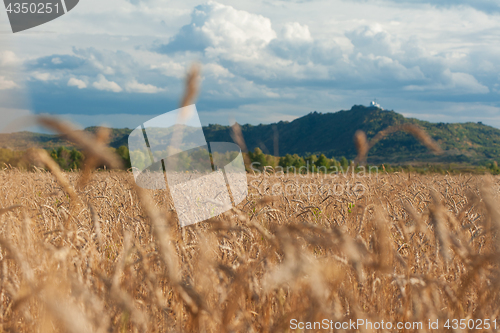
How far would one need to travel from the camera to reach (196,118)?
315 cm

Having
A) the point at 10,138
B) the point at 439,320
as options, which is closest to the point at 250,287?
the point at 439,320

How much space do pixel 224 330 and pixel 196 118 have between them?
219 cm

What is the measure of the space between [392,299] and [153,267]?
5.61 feet

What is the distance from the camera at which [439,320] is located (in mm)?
1645

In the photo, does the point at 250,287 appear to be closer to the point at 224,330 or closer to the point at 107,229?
the point at 224,330

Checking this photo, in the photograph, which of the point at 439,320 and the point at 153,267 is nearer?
the point at 439,320

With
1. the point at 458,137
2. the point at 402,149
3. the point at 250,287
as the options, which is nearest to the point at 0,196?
the point at 250,287

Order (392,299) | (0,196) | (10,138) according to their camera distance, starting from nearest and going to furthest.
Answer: (10,138), (392,299), (0,196)

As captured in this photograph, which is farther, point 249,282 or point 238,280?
point 249,282

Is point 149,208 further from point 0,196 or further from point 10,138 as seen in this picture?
point 0,196

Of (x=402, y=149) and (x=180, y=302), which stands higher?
(x=180, y=302)

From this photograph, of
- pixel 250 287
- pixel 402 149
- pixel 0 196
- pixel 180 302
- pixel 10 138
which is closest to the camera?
pixel 10 138

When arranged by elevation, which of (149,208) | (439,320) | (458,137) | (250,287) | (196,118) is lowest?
(458,137)

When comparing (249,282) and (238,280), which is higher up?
(238,280)
